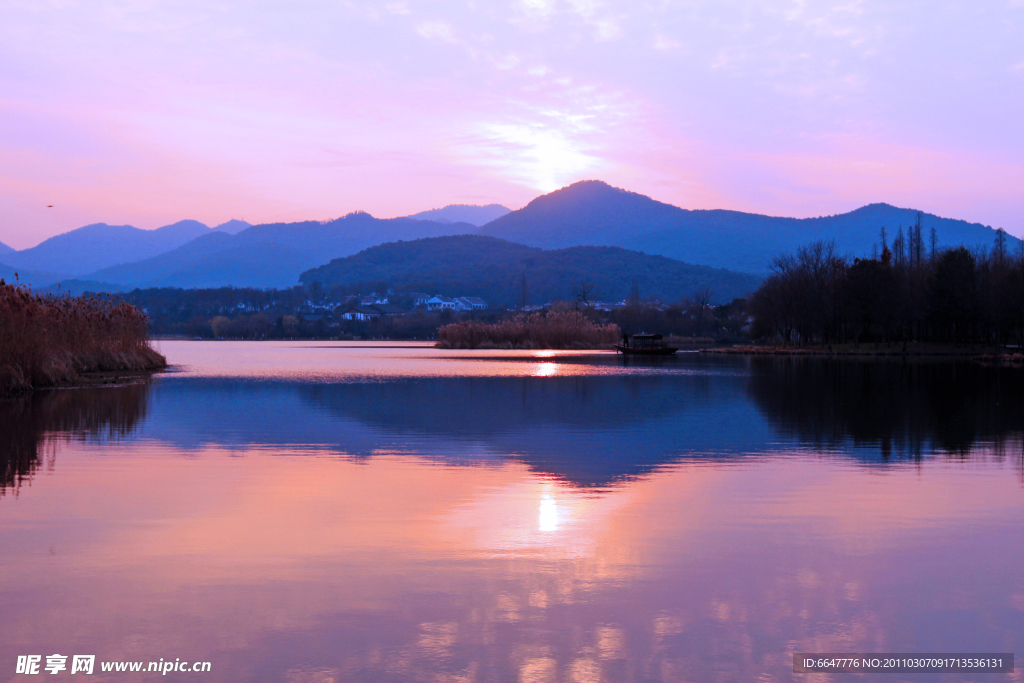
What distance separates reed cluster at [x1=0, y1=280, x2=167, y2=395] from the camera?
24.6 metres

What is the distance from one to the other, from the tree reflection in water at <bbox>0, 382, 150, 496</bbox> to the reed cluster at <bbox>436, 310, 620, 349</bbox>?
58210mm

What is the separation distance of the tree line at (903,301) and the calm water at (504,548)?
62.5m

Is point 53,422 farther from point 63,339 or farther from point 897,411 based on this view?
point 897,411

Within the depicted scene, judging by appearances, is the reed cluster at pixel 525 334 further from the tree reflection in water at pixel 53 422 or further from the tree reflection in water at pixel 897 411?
the tree reflection in water at pixel 53 422

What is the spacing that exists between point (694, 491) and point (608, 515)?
81.6 inches

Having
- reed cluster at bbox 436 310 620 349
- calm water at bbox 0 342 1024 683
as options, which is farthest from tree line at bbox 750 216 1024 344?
calm water at bbox 0 342 1024 683

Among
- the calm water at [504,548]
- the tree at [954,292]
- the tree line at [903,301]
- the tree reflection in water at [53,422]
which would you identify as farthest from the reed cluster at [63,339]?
the tree at [954,292]

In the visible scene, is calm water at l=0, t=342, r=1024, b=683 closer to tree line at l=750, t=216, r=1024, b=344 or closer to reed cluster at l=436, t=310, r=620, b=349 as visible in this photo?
tree line at l=750, t=216, r=1024, b=344

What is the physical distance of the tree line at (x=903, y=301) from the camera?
249 ft

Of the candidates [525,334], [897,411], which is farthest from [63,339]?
[525,334]

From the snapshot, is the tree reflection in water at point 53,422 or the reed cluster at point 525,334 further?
the reed cluster at point 525,334

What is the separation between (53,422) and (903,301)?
7354cm

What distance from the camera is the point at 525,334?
282ft

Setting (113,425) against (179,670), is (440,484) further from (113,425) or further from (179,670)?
(113,425)
